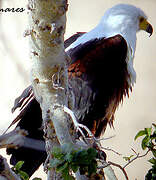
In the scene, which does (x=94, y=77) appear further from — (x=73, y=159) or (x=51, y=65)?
(x=73, y=159)

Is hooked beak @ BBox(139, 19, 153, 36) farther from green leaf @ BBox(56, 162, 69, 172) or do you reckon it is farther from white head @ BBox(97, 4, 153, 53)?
green leaf @ BBox(56, 162, 69, 172)

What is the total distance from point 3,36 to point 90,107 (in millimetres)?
1280

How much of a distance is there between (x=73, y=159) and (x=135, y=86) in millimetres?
1885

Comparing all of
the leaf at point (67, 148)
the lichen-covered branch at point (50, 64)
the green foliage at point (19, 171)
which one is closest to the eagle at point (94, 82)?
the green foliage at point (19, 171)

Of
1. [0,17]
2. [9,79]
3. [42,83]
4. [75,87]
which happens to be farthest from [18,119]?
[0,17]

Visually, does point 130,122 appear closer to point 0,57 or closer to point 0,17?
point 0,57

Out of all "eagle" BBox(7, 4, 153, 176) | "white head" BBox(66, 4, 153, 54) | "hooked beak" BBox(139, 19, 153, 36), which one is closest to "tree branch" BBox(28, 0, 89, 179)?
"eagle" BBox(7, 4, 153, 176)

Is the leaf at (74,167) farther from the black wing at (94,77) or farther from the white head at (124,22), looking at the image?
the white head at (124,22)

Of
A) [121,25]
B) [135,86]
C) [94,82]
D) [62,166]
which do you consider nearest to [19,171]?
[62,166]

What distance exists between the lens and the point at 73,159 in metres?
0.92

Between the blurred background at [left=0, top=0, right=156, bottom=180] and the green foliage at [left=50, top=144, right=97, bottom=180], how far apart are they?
67.9 inches

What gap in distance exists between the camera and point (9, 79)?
9.37ft

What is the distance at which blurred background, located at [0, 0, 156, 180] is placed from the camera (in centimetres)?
270

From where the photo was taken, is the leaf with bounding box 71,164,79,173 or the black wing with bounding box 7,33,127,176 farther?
the black wing with bounding box 7,33,127,176
